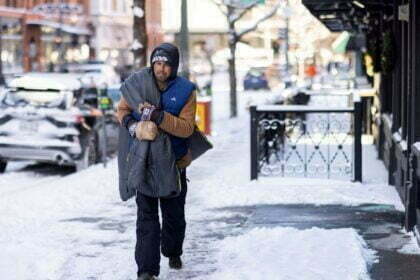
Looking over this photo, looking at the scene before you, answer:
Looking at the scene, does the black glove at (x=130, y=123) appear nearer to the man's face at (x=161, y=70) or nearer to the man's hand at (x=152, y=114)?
the man's hand at (x=152, y=114)

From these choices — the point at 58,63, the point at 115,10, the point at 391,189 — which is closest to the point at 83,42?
the point at 115,10

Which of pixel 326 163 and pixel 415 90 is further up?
pixel 415 90

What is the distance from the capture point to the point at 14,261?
7691 millimetres

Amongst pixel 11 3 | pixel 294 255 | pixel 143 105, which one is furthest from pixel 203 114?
pixel 11 3

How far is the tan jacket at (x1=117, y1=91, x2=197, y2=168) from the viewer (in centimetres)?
670

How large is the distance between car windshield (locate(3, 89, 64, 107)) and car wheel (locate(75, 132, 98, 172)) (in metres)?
0.73

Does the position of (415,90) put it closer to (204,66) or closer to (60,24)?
(60,24)

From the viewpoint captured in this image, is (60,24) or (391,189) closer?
(391,189)

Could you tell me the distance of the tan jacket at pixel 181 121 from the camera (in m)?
6.70

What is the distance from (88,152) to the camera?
51.6 feet

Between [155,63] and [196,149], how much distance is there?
2.56ft

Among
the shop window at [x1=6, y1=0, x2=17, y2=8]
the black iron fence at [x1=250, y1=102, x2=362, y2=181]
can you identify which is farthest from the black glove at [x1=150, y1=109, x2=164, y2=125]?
the shop window at [x1=6, y1=0, x2=17, y2=8]

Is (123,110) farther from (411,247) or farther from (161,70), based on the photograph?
(411,247)

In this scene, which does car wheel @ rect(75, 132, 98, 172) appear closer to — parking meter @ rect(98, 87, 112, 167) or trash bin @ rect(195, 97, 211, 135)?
parking meter @ rect(98, 87, 112, 167)
